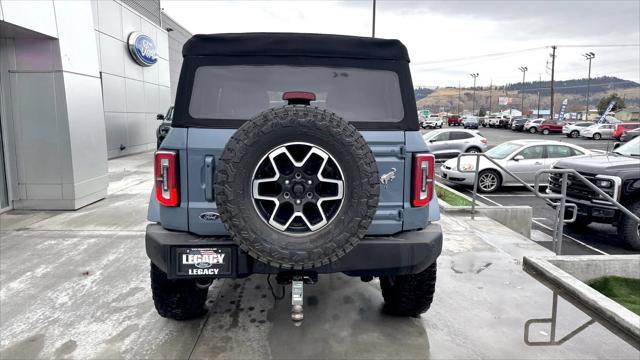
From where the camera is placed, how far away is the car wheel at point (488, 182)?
Answer: 1101 cm

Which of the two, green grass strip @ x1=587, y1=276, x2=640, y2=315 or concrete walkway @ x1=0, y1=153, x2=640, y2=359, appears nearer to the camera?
concrete walkway @ x1=0, y1=153, x2=640, y2=359

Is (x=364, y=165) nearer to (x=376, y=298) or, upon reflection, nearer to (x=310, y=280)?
(x=310, y=280)

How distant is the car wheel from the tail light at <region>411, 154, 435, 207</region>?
8703mm

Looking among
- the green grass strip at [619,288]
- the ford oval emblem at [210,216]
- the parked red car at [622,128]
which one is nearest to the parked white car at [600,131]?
the parked red car at [622,128]

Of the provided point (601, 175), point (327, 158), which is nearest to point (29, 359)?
point (327, 158)

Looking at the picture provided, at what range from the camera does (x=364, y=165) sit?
2404 millimetres

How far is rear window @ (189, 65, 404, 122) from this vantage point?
289cm

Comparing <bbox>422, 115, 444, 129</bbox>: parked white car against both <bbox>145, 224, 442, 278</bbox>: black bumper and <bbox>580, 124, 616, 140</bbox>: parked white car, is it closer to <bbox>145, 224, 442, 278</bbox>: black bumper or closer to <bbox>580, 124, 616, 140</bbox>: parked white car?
<bbox>580, 124, 616, 140</bbox>: parked white car

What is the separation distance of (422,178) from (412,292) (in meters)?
1.05

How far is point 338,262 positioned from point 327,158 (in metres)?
0.68

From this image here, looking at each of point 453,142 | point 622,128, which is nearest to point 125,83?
point 453,142

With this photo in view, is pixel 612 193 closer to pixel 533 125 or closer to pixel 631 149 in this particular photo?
pixel 631 149

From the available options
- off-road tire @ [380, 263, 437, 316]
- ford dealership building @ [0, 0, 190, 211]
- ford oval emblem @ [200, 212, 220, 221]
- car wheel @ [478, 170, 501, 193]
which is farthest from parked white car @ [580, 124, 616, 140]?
ford oval emblem @ [200, 212, 220, 221]

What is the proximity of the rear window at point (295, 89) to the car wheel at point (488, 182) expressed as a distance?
8.78 metres
